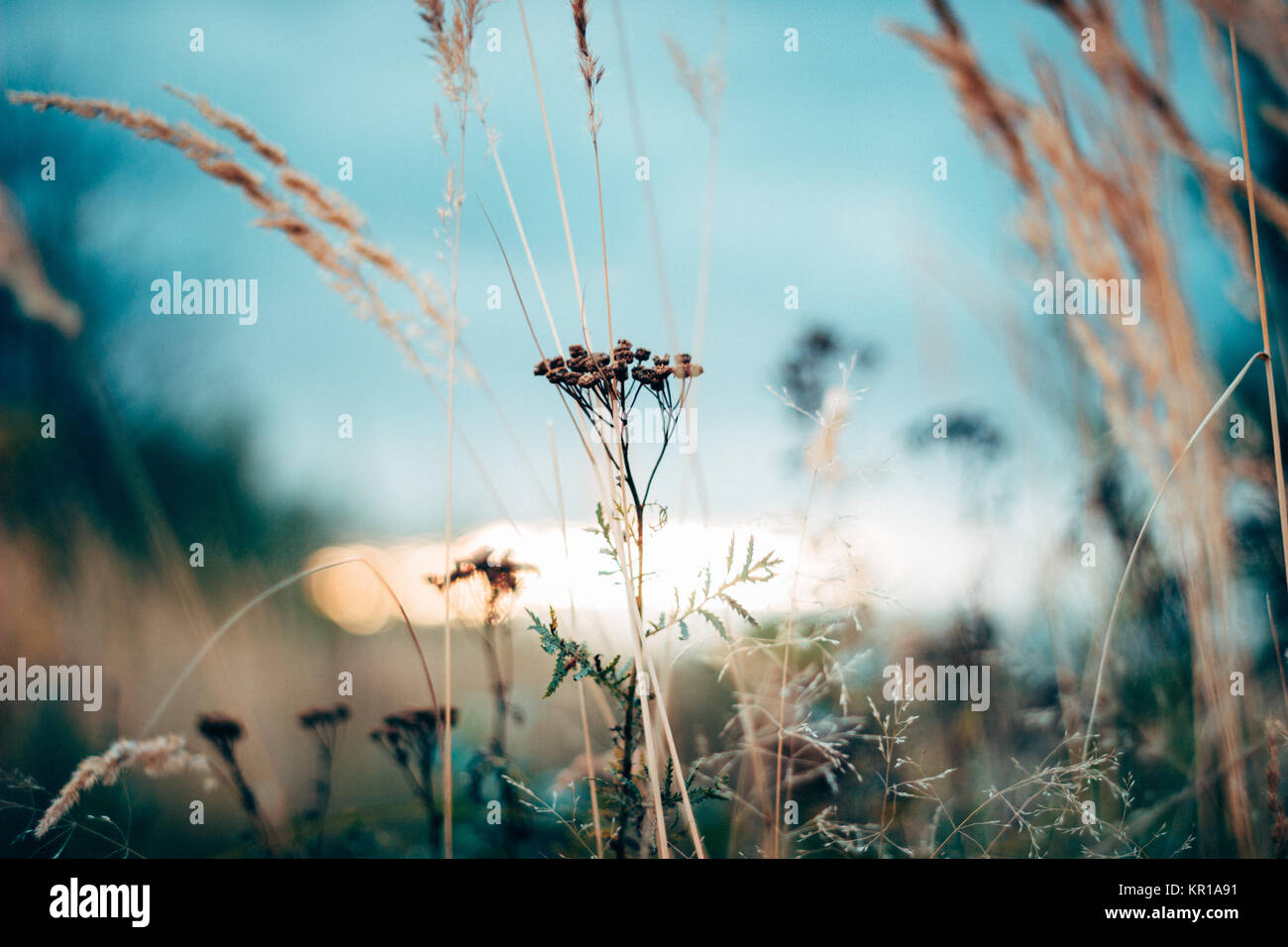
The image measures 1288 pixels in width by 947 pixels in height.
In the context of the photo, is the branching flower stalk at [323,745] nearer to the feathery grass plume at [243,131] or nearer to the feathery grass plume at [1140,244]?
the feathery grass plume at [243,131]

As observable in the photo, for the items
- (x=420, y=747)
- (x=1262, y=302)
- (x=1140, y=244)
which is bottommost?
(x=420, y=747)

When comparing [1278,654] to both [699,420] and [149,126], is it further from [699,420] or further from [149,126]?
[149,126]

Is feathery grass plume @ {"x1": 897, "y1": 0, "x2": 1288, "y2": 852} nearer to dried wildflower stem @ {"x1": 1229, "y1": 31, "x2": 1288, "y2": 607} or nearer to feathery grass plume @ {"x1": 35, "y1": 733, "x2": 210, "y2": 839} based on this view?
dried wildflower stem @ {"x1": 1229, "y1": 31, "x2": 1288, "y2": 607}

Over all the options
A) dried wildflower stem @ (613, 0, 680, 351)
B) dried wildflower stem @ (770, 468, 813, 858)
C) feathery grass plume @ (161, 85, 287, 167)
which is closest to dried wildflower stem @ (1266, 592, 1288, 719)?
dried wildflower stem @ (770, 468, 813, 858)

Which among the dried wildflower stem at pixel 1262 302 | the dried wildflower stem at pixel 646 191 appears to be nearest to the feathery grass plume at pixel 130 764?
the dried wildflower stem at pixel 646 191

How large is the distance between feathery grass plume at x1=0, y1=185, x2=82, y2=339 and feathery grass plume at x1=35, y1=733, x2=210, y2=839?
837 millimetres

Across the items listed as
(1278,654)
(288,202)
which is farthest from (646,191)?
(1278,654)

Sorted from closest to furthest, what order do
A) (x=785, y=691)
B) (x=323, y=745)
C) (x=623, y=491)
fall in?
(x=623, y=491) → (x=785, y=691) → (x=323, y=745)

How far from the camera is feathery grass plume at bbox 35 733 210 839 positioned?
1.30 m

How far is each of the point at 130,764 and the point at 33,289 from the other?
978 mm

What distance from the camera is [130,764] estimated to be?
1311 millimetres

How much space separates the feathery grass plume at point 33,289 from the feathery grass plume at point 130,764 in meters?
0.84
